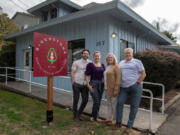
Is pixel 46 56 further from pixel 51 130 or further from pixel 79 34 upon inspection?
pixel 79 34

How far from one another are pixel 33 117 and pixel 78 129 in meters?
1.24

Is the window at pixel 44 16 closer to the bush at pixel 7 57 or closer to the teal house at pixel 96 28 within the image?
the teal house at pixel 96 28

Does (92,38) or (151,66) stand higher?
(92,38)

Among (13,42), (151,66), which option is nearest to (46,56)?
(151,66)

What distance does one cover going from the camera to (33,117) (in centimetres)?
325

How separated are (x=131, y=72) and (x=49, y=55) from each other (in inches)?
66.0

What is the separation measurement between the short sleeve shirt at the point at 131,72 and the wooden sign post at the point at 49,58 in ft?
4.51

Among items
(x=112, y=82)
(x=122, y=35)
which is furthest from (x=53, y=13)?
(x=112, y=82)

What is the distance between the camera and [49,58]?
284 cm

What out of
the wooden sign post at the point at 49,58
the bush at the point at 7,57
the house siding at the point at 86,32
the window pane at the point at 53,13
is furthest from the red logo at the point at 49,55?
the bush at the point at 7,57

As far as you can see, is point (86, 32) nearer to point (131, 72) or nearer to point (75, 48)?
point (75, 48)

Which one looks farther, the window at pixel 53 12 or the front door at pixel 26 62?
the front door at pixel 26 62

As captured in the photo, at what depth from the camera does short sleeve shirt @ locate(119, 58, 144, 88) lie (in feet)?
8.23

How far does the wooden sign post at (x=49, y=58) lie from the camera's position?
2.66 metres
